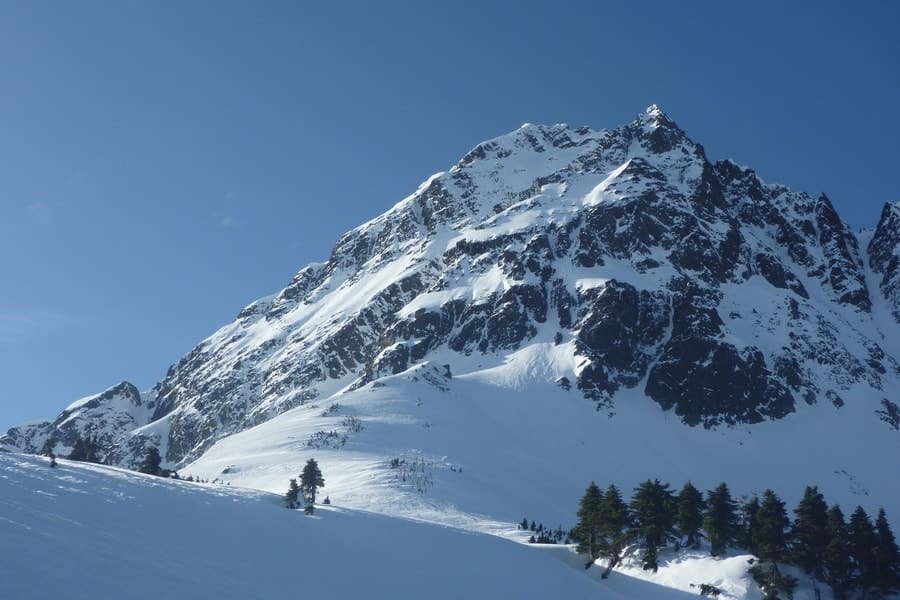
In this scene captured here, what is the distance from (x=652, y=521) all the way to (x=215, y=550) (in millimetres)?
44086

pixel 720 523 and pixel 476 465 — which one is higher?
pixel 476 465

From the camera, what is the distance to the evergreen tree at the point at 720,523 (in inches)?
3002

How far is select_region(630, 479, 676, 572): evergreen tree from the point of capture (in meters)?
73.9

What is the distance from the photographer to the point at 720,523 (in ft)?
253

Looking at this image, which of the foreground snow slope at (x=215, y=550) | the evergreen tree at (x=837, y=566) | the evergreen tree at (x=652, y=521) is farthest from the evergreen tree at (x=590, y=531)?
the evergreen tree at (x=837, y=566)

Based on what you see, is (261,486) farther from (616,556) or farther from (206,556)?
(206,556)

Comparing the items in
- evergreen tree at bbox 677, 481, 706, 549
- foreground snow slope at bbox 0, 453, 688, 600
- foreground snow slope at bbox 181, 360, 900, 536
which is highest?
foreground snow slope at bbox 181, 360, 900, 536

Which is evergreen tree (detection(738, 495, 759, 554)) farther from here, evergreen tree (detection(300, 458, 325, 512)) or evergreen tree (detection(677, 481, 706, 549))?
evergreen tree (detection(300, 458, 325, 512))

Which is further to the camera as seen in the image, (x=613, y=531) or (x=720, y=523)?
(x=720, y=523)

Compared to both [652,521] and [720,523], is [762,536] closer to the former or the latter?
[720,523]

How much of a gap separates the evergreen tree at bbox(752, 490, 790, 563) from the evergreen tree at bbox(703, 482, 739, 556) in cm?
226

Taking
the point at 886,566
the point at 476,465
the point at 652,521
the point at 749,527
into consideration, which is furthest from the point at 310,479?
the point at 476,465

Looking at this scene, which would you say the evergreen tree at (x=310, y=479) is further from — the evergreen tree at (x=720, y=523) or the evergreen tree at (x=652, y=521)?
the evergreen tree at (x=720, y=523)

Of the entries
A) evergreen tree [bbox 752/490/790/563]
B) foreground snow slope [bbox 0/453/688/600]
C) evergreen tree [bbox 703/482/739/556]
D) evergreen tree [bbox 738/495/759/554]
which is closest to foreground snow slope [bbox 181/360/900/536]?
evergreen tree [bbox 738/495/759/554]
